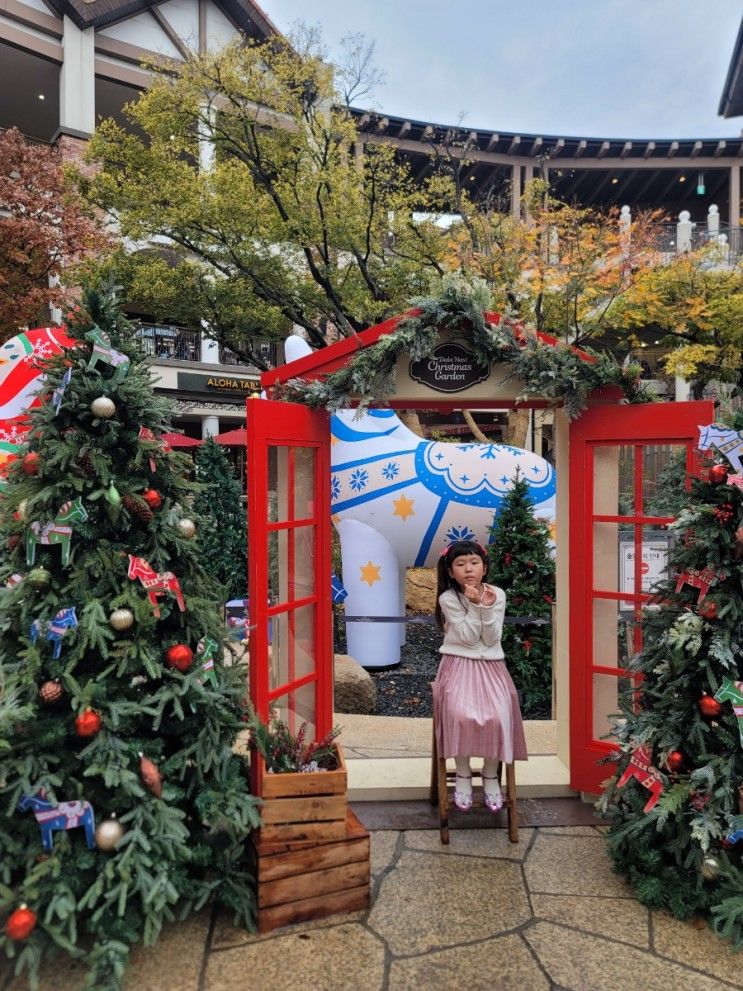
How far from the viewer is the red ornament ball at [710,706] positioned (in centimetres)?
285

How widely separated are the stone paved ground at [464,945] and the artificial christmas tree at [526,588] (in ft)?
9.62

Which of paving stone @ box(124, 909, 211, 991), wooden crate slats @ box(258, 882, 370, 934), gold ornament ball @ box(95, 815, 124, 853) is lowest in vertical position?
paving stone @ box(124, 909, 211, 991)

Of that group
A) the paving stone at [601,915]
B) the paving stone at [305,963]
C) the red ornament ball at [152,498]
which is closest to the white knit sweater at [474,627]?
the paving stone at [601,915]

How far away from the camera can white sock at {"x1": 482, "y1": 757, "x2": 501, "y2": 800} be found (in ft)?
11.5

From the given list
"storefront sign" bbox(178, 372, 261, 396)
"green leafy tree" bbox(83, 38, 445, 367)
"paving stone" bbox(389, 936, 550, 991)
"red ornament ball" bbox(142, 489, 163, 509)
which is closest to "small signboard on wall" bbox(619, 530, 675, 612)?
"paving stone" bbox(389, 936, 550, 991)

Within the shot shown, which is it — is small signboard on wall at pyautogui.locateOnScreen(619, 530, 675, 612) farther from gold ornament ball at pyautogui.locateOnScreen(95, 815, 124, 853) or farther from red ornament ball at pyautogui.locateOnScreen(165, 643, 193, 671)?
gold ornament ball at pyautogui.locateOnScreen(95, 815, 124, 853)

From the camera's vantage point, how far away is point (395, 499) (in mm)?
6668

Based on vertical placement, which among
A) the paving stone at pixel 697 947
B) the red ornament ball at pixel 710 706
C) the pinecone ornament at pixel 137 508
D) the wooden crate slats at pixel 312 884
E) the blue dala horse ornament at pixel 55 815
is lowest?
the paving stone at pixel 697 947

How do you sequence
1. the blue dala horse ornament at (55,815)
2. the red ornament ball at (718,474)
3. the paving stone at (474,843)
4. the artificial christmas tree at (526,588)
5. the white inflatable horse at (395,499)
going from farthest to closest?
the white inflatable horse at (395,499) → the artificial christmas tree at (526,588) → the paving stone at (474,843) → the red ornament ball at (718,474) → the blue dala horse ornament at (55,815)

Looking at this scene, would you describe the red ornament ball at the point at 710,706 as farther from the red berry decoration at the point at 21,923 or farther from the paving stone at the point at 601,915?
the red berry decoration at the point at 21,923

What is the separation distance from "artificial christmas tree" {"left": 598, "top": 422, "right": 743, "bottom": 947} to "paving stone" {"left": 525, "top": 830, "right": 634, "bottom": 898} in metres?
0.11

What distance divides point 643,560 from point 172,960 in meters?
3.00

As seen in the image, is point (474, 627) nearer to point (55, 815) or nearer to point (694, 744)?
point (694, 744)

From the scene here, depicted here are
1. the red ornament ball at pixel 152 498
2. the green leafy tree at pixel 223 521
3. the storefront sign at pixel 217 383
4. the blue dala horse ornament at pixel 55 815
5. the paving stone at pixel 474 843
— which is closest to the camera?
the blue dala horse ornament at pixel 55 815
